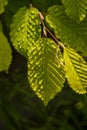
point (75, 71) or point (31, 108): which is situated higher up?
point (75, 71)

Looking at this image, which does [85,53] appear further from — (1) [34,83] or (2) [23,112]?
(2) [23,112]

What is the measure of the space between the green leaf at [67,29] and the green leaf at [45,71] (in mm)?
32

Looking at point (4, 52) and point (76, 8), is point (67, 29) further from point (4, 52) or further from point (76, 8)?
point (4, 52)

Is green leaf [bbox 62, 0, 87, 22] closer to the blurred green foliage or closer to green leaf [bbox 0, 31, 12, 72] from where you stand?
green leaf [bbox 0, 31, 12, 72]

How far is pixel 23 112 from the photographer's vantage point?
3137mm

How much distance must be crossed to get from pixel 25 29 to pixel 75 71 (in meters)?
0.15

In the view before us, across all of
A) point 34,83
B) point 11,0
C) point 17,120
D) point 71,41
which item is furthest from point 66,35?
point 17,120

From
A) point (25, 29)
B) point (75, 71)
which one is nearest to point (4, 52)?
point (25, 29)

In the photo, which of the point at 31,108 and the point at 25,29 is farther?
the point at 31,108

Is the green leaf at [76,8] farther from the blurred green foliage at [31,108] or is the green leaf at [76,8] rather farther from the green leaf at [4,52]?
the blurred green foliage at [31,108]

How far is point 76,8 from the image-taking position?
2.31ft

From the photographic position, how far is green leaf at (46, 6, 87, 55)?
2.32ft

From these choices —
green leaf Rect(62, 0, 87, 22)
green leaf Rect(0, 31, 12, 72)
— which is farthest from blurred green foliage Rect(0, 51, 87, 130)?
green leaf Rect(62, 0, 87, 22)

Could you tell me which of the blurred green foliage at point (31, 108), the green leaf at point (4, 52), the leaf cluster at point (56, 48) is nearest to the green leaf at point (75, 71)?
the leaf cluster at point (56, 48)
